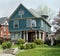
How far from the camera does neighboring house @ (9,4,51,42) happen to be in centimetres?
5469

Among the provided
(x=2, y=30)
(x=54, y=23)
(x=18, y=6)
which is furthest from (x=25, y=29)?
(x=2, y=30)

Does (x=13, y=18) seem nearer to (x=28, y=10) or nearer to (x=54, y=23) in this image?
(x=28, y=10)

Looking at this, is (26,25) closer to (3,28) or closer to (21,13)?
(21,13)

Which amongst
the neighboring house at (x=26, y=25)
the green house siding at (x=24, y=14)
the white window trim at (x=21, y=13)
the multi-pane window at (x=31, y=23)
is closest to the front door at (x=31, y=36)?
the neighboring house at (x=26, y=25)

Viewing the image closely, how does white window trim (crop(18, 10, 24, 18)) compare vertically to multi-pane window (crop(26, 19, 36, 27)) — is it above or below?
above

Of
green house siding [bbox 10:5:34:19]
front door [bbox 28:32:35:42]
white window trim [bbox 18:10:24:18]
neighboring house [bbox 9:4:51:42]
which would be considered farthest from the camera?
front door [bbox 28:32:35:42]

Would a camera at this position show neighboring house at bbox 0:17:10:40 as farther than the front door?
Yes

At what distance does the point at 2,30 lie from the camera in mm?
77688

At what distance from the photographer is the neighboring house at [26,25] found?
179 ft

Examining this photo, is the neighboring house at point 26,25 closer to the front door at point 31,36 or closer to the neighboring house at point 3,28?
the front door at point 31,36

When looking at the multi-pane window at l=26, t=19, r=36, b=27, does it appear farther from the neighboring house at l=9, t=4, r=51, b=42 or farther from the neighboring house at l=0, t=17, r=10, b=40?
the neighboring house at l=0, t=17, r=10, b=40

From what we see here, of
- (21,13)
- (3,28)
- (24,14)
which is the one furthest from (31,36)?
(3,28)

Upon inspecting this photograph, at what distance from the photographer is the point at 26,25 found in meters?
55.5

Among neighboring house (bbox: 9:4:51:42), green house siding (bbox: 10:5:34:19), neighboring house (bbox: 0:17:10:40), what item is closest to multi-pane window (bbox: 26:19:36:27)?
neighboring house (bbox: 9:4:51:42)
